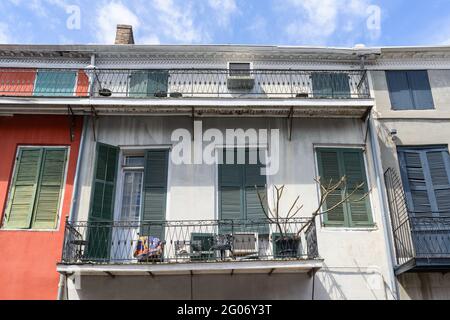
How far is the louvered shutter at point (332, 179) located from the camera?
1030 centimetres

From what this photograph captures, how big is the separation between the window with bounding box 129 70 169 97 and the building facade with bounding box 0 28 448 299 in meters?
0.04

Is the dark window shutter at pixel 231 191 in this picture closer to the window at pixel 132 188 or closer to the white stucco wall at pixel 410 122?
the window at pixel 132 188

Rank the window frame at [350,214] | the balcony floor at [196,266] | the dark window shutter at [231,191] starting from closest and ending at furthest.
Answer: the balcony floor at [196,266] < the window frame at [350,214] < the dark window shutter at [231,191]

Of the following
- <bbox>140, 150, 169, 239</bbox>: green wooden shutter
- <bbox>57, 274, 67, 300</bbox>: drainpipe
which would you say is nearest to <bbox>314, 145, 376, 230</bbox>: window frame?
<bbox>140, 150, 169, 239</bbox>: green wooden shutter

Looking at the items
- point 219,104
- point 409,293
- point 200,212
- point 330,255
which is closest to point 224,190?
point 200,212

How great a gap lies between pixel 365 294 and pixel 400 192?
2419mm

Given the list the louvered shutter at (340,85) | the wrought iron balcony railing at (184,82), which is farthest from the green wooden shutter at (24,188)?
the louvered shutter at (340,85)

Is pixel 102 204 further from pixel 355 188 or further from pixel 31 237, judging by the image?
pixel 355 188

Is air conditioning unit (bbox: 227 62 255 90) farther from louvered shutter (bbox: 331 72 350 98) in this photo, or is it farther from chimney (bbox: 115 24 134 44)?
chimney (bbox: 115 24 134 44)

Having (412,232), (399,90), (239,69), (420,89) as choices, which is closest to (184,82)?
(239,69)

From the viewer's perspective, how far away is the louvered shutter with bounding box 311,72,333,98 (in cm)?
1170

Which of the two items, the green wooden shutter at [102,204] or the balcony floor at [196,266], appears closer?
the balcony floor at [196,266]

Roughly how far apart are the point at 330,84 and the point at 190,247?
5.52m

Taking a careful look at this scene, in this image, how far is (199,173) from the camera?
10656mm
